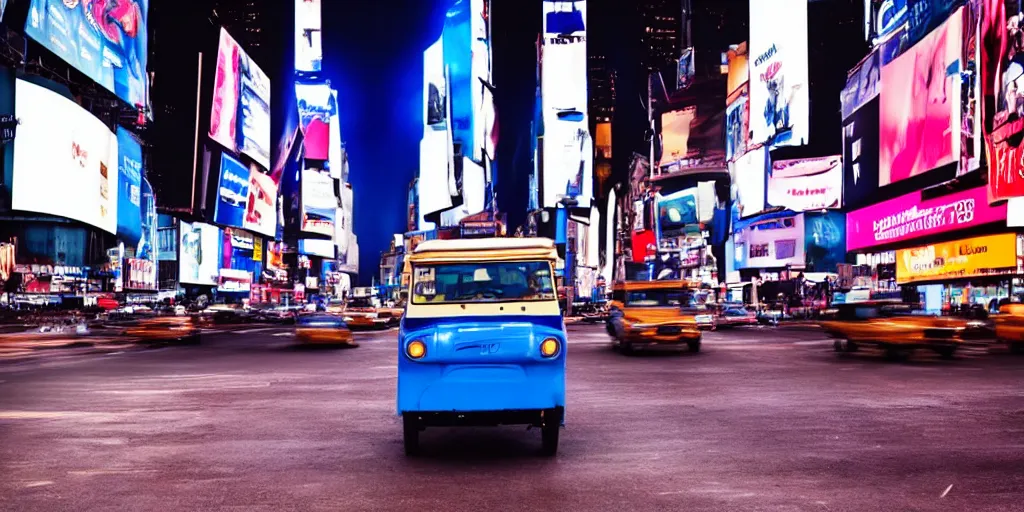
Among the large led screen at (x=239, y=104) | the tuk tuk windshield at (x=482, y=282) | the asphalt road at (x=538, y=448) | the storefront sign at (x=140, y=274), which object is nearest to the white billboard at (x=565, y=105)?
the large led screen at (x=239, y=104)

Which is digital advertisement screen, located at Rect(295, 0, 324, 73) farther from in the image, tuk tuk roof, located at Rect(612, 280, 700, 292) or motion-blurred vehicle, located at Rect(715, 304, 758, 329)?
tuk tuk roof, located at Rect(612, 280, 700, 292)

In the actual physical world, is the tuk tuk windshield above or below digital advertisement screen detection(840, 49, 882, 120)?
below

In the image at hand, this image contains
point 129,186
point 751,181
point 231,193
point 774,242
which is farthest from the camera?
point 751,181

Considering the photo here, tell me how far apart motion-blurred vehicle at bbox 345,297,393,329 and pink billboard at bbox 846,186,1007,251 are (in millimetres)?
39151

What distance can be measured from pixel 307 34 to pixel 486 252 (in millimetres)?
151727

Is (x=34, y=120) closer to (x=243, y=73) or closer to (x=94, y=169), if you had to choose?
(x=94, y=169)

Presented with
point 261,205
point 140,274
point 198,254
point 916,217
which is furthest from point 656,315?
point 261,205

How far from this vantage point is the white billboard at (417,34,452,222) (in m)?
164

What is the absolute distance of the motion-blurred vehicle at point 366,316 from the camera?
51.3 metres

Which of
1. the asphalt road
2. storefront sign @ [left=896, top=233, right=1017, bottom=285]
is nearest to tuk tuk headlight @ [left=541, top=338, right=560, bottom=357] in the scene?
the asphalt road

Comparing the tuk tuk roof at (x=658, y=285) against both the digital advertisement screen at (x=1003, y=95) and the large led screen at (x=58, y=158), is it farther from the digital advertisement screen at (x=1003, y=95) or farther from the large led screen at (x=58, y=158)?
the large led screen at (x=58, y=158)

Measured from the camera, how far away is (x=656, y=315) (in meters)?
27.0

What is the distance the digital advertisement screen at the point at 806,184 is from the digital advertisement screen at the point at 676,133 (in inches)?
1283

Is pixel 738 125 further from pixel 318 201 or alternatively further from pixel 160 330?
pixel 160 330
